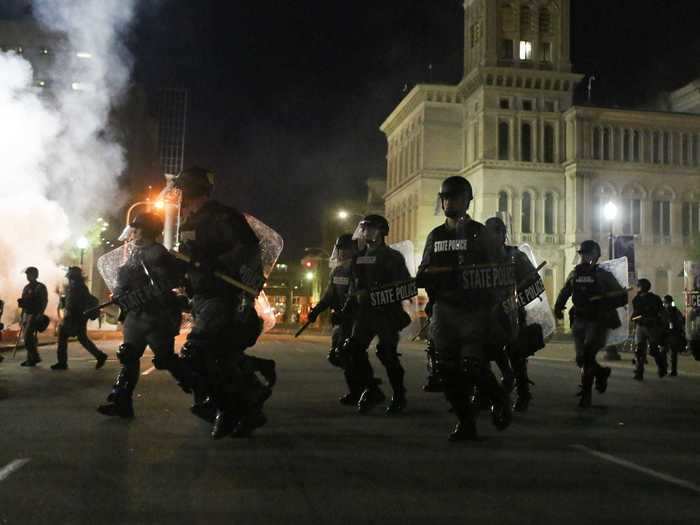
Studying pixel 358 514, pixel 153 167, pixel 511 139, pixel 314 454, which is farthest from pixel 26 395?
pixel 153 167

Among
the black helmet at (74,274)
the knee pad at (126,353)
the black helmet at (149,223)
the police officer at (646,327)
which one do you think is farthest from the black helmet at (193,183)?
the police officer at (646,327)

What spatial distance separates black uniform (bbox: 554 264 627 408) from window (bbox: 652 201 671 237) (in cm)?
5417

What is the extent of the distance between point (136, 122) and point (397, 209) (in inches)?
1514

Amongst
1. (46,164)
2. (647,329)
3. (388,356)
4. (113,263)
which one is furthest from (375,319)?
(46,164)

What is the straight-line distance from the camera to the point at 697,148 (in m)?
61.6

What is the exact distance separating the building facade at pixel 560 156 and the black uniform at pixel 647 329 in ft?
141

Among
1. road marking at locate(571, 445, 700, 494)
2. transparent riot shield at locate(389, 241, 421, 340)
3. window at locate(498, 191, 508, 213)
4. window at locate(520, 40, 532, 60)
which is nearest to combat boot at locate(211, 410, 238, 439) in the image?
road marking at locate(571, 445, 700, 494)

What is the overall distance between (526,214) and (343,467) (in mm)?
56793

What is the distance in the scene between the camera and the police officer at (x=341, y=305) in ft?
28.6

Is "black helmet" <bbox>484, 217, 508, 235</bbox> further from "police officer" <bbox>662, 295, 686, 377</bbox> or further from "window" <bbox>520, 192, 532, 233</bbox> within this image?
"window" <bbox>520, 192, 532, 233</bbox>

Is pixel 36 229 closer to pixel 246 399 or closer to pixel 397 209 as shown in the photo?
pixel 246 399

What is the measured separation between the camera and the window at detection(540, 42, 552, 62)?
63438 millimetres

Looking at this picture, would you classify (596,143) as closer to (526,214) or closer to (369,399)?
(526,214)

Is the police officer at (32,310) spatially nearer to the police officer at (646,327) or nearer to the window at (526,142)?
the police officer at (646,327)
